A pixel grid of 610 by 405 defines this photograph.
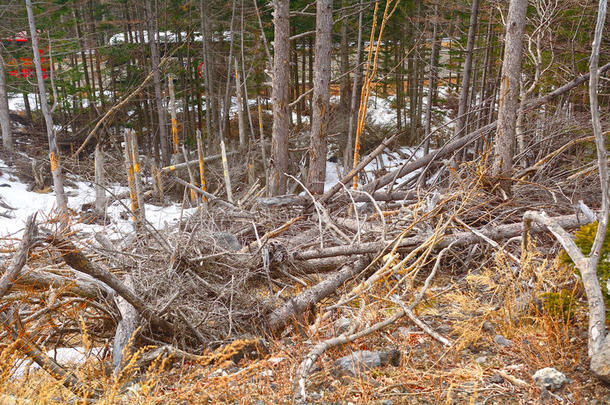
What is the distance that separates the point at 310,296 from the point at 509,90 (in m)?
3.79

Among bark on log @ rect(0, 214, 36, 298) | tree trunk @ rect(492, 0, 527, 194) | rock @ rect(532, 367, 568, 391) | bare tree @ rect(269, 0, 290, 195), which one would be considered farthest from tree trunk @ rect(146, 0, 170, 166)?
rock @ rect(532, 367, 568, 391)

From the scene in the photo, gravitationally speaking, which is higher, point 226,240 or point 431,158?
point 431,158

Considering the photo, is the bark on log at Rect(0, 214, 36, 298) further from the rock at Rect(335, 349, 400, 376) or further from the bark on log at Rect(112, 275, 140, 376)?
the rock at Rect(335, 349, 400, 376)

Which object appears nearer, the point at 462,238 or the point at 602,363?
the point at 602,363

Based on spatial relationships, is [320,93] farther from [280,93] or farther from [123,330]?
[123,330]

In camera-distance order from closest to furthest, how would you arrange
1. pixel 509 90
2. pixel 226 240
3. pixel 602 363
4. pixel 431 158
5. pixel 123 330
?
pixel 602 363, pixel 123 330, pixel 226 240, pixel 509 90, pixel 431 158

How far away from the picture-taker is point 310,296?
446 centimetres

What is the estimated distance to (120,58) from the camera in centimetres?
1806

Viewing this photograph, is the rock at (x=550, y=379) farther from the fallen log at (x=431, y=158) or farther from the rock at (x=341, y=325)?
the fallen log at (x=431, y=158)

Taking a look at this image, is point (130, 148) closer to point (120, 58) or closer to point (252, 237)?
point (252, 237)

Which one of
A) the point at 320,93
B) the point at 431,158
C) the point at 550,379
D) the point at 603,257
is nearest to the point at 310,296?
the point at 550,379

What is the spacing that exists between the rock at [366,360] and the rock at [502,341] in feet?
2.39

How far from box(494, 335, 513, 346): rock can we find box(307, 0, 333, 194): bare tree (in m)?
4.80

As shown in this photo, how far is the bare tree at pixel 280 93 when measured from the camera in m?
8.30
